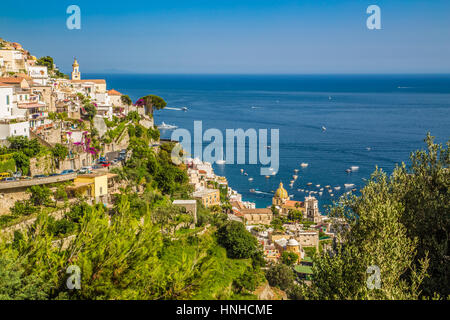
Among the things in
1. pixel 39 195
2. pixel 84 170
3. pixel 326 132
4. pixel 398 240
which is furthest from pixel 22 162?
pixel 326 132

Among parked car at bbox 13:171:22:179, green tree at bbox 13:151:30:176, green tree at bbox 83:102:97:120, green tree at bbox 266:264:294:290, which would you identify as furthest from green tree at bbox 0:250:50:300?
green tree at bbox 83:102:97:120

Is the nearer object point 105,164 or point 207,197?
point 105,164

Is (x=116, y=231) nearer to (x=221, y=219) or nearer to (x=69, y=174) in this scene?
(x=69, y=174)

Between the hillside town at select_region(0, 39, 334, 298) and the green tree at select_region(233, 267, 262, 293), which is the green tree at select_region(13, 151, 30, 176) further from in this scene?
the green tree at select_region(233, 267, 262, 293)

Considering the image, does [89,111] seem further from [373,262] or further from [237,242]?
[373,262]

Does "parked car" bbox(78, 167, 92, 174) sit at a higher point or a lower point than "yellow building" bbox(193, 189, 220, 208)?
higher

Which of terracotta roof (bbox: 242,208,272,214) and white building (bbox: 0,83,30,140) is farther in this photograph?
terracotta roof (bbox: 242,208,272,214)
